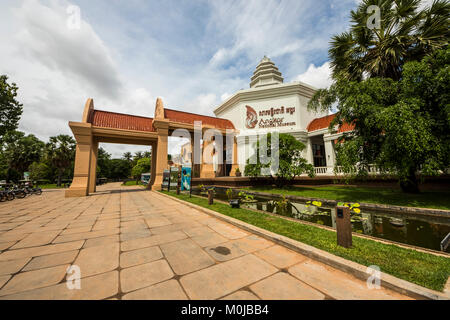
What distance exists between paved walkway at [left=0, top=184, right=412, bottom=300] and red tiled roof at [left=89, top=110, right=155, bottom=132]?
1127 cm

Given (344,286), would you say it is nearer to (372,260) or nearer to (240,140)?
(372,260)

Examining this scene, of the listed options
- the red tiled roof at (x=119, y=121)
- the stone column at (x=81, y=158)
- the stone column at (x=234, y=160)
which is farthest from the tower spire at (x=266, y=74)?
the stone column at (x=81, y=158)

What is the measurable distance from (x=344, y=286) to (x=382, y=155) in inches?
295

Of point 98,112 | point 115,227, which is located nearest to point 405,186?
point 115,227

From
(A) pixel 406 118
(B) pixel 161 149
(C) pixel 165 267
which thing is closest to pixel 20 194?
(B) pixel 161 149

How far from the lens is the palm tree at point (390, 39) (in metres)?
7.53

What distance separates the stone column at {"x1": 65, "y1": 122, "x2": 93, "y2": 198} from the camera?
1158 centimetres

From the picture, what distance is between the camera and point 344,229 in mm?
2932

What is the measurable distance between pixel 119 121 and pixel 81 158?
13.4 feet

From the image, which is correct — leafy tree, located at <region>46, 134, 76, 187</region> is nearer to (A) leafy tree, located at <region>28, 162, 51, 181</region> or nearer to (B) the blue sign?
(A) leafy tree, located at <region>28, 162, 51, 181</region>

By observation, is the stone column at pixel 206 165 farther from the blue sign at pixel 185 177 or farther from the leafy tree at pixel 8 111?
the leafy tree at pixel 8 111

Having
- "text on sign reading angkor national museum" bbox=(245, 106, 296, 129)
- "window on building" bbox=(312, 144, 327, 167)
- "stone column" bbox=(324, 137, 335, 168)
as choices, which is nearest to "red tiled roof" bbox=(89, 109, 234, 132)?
"text on sign reading angkor national museum" bbox=(245, 106, 296, 129)

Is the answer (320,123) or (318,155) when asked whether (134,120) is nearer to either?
(320,123)

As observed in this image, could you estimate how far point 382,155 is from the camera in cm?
694
